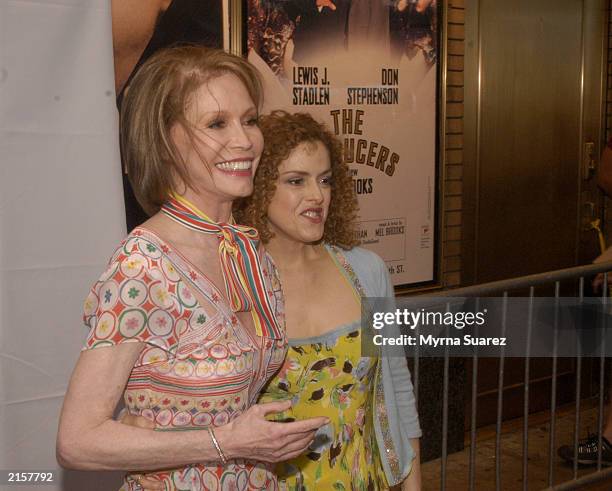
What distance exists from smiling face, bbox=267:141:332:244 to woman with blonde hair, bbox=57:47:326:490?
0.53 metres

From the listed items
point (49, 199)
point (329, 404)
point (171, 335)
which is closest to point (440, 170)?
point (329, 404)

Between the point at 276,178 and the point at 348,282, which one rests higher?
the point at 276,178

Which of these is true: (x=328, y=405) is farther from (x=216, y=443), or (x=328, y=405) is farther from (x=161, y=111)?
(x=161, y=111)

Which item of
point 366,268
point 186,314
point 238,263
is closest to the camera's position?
point 186,314

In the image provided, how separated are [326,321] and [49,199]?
2.80ft

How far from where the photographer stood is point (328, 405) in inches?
96.9

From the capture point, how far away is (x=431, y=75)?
213 inches

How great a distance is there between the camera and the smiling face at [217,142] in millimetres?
1912

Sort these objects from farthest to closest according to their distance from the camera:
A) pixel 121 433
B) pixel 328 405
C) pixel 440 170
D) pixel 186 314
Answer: pixel 440 170, pixel 328 405, pixel 186 314, pixel 121 433

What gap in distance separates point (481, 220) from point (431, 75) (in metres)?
1.09

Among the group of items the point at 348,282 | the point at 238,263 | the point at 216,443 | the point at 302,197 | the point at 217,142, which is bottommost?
the point at 216,443

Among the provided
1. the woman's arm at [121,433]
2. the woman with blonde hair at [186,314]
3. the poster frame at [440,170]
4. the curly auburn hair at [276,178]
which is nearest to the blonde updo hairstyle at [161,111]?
the woman with blonde hair at [186,314]

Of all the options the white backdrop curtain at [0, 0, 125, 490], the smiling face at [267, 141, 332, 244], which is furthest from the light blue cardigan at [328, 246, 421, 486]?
the white backdrop curtain at [0, 0, 125, 490]

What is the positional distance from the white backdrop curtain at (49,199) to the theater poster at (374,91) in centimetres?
196
